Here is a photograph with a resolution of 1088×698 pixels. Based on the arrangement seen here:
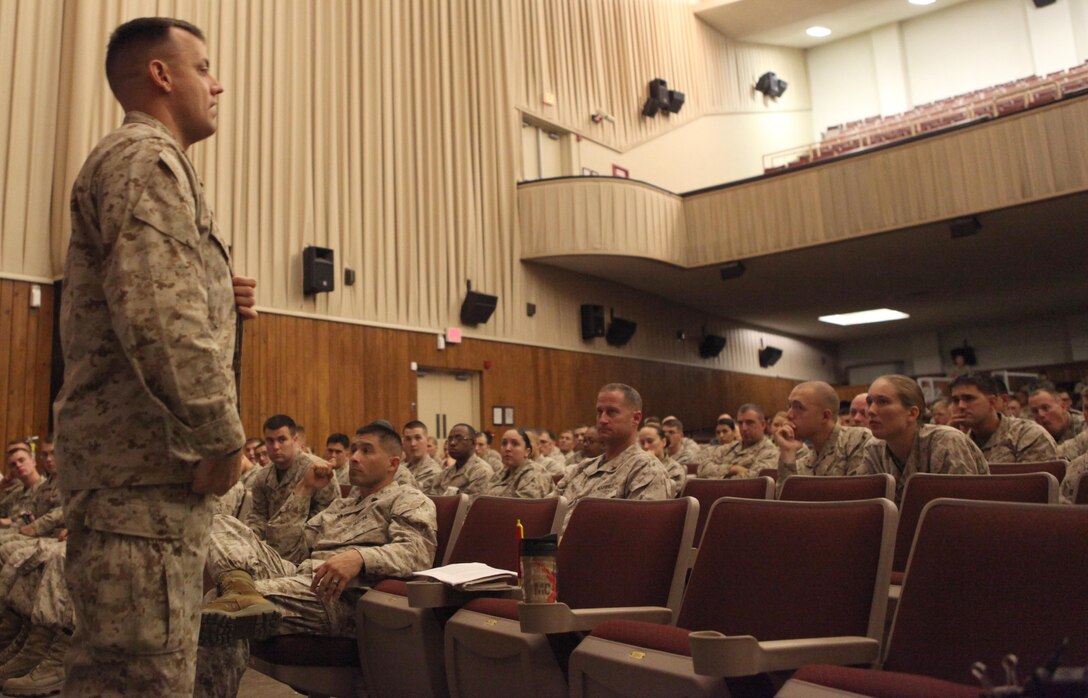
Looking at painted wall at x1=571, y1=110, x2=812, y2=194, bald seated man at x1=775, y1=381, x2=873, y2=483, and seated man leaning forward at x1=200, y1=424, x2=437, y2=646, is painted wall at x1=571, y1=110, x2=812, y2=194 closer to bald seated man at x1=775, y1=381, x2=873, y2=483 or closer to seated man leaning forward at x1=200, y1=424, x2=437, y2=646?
bald seated man at x1=775, y1=381, x2=873, y2=483

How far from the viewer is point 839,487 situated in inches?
105

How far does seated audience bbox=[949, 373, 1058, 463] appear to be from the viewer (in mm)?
4059

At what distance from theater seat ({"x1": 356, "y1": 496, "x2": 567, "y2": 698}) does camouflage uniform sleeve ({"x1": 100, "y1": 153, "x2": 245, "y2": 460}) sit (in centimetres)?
114

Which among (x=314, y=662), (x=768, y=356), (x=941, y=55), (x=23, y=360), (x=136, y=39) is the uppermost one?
(x=941, y=55)

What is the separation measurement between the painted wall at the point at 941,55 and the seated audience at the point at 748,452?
12.5 metres

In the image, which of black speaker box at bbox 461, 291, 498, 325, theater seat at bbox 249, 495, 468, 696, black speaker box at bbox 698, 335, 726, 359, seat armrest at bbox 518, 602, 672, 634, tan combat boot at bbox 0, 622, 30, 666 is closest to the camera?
seat armrest at bbox 518, 602, 672, 634

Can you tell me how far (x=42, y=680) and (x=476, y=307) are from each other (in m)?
6.69

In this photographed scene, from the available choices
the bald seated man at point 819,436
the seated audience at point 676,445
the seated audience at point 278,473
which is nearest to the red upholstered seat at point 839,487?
the bald seated man at point 819,436

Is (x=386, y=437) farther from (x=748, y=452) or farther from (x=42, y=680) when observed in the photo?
(x=748, y=452)

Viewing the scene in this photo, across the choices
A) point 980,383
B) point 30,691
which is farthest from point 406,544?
point 980,383

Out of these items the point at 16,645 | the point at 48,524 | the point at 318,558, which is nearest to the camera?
the point at 318,558

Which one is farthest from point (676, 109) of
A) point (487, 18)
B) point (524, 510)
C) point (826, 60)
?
point (524, 510)

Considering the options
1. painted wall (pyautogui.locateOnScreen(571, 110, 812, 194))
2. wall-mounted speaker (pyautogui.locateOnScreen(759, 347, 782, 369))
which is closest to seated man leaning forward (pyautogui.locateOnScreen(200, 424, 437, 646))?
painted wall (pyautogui.locateOnScreen(571, 110, 812, 194))

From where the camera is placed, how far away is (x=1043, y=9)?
1460 cm
